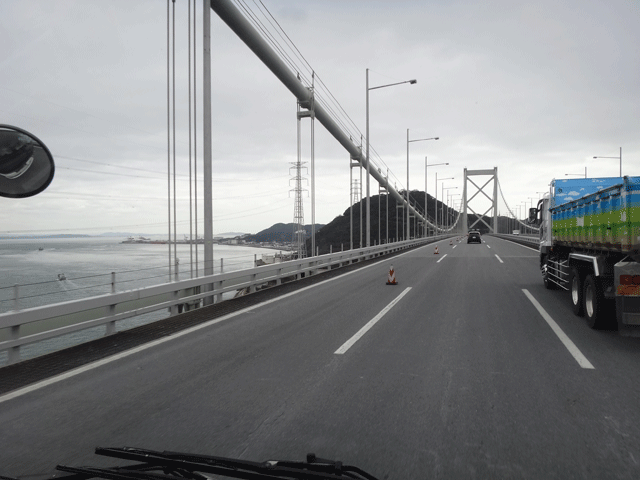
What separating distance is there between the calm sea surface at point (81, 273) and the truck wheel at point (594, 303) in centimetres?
689

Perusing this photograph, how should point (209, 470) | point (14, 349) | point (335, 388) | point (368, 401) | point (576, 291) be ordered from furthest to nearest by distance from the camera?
point (576, 291) → point (14, 349) → point (335, 388) → point (368, 401) → point (209, 470)

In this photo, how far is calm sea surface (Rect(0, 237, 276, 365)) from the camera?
920 centimetres

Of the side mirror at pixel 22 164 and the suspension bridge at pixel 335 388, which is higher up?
Answer: the side mirror at pixel 22 164

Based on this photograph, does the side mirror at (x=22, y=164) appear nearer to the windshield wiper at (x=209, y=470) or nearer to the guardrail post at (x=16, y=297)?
the windshield wiper at (x=209, y=470)

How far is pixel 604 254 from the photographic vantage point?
7.64 meters

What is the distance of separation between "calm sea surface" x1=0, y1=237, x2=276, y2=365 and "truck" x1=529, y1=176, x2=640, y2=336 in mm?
6677

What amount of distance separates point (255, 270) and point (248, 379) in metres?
7.83

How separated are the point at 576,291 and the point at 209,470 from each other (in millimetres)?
8288

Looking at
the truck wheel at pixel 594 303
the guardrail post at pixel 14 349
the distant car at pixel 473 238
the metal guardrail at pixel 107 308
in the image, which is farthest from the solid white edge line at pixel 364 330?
the distant car at pixel 473 238

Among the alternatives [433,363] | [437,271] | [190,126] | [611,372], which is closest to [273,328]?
[433,363]

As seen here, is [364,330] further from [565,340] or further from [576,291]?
[576,291]

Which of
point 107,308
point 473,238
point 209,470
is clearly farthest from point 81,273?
point 209,470

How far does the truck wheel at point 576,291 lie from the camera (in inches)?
341

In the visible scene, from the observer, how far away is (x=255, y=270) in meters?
12.9
